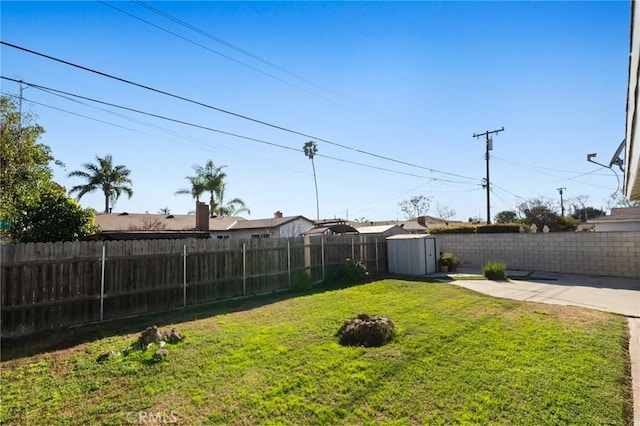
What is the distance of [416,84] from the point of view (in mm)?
12664

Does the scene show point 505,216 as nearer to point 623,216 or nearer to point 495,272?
point 623,216

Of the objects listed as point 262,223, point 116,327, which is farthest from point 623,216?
point 116,327

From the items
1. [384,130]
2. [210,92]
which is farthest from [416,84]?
[210,92]

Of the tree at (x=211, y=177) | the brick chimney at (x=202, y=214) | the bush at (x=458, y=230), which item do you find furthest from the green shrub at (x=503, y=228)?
the tree at (x=211, y=177)

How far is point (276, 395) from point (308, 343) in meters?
1.79

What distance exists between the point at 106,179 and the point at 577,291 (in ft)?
106

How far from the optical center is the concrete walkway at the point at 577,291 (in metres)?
7.80

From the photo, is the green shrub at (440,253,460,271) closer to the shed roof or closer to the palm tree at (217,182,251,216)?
the shed roof

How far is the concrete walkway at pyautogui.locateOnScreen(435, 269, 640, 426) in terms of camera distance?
7.80 metres

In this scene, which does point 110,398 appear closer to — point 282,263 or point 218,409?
point 218,409

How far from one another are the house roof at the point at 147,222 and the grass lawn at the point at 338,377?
15.8 metres

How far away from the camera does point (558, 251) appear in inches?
600

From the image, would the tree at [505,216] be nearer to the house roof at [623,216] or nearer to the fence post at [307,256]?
the house roof at [623,216]

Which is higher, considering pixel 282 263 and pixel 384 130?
pixel 384 130
